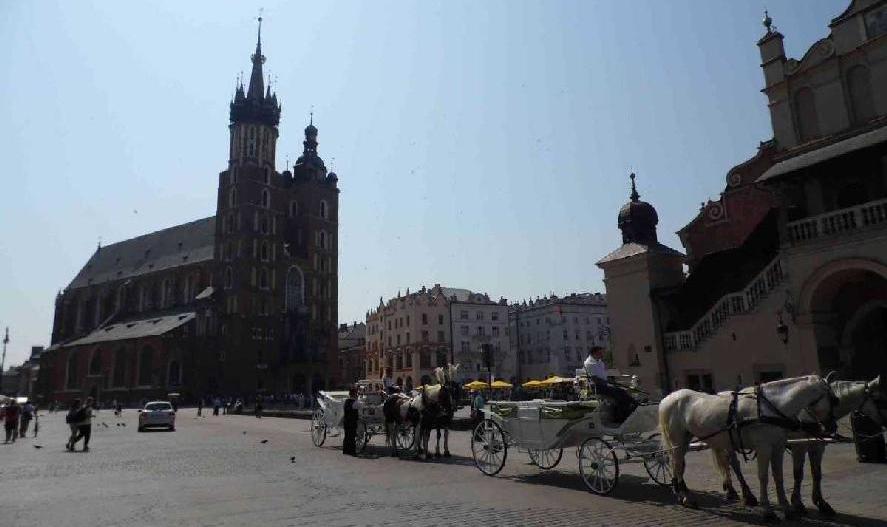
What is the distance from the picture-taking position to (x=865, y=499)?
27.0 feet

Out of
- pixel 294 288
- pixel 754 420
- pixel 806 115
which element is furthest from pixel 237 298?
pixel 754 420

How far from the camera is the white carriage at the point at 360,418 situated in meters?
17.1

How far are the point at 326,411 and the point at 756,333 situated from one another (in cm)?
1491

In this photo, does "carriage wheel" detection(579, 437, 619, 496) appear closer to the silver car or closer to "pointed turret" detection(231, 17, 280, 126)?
the silver car

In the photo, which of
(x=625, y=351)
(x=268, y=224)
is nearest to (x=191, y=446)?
(x=625, y=351)

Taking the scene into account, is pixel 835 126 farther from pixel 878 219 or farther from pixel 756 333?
pixel 756 333

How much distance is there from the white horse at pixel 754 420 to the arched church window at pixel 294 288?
7812 cm

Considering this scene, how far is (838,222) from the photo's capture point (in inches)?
671

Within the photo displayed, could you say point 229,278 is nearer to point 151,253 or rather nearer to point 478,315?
point 151,253

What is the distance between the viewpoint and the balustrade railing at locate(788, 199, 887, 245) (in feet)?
52.1

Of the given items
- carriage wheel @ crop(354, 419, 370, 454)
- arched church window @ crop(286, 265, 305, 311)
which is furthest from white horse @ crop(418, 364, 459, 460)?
arched church window @ crop(286, 265, 305, 311)

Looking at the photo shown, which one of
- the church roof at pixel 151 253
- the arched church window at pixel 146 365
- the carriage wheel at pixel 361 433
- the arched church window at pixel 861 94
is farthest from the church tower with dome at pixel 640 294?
the church roof at pixel 151 253

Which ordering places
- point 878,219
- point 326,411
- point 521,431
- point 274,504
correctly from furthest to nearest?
1. point 326,411
2. point 878,219
3. point 521,431
4. point 274,504

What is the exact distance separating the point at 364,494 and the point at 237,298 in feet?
238
